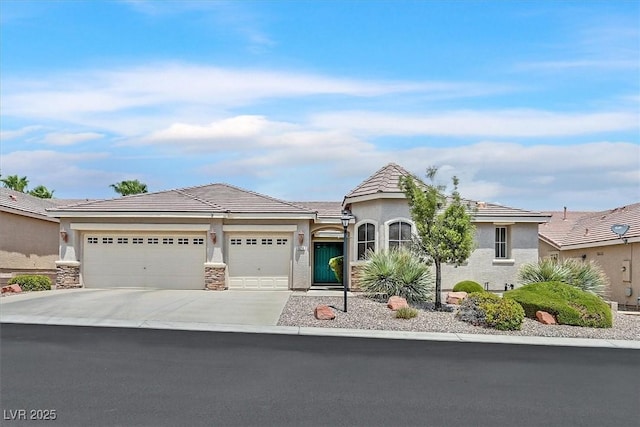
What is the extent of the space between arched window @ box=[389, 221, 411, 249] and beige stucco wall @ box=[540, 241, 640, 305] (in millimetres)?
9050

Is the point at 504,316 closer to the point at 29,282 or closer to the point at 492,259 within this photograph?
the point at 492,259

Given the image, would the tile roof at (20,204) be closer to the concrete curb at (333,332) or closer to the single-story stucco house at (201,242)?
the single-story stucco house at (201,242)

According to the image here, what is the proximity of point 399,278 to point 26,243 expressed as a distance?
17332 mm

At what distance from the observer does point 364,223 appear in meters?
25.0

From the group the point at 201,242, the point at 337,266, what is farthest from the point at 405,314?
the point at 337,266

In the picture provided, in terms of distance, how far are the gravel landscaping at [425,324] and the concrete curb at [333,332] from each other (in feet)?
1.69

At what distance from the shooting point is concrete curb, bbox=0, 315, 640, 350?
15.0 m

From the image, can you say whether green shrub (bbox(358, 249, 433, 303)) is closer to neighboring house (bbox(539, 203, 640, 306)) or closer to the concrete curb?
the concrete curb

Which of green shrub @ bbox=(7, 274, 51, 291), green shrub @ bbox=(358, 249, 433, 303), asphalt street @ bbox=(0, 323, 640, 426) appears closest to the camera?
asphalt street @ bbox=(0, 323, 640, 426)

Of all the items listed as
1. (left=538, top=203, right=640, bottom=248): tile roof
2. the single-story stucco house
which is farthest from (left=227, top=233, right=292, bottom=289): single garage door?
(left=538, top=203, right=640, bottom=248): tile roof

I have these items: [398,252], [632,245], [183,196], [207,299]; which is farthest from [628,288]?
[183,196]

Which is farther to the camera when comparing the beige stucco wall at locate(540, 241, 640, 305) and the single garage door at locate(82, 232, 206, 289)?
the single garage door at locate(82, 232, 206, 289)

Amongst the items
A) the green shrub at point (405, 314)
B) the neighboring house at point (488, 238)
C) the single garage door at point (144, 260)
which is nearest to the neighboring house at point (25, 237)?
the single garage door at point (144, 260)

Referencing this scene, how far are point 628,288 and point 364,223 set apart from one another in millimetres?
10800
